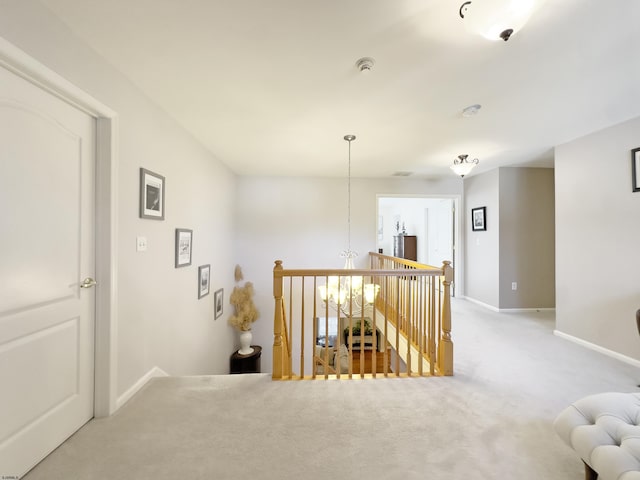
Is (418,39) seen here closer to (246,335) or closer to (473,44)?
(473,44)

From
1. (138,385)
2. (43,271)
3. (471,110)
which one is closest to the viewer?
(43,271)

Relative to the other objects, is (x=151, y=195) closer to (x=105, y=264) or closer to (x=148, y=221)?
(x=148, y=221)

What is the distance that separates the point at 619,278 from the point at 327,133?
127 inches

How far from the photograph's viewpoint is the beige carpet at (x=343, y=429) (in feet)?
4.07

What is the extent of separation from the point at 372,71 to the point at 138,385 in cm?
277

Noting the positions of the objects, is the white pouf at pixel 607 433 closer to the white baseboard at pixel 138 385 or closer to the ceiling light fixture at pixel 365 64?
the ceiling light fixture at pixel 365 64

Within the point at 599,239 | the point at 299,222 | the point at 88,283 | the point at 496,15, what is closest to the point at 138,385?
the point at 88,283

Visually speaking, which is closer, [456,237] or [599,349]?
[599,349]

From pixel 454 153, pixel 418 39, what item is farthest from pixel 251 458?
pixel 454 153

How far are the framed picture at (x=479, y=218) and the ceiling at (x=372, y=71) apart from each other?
1.56m

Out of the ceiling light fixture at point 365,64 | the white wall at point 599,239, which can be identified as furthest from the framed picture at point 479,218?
the ceiling light fixture at point 365,64

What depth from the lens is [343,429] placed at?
149 cm

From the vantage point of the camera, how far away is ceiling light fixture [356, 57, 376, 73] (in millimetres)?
1579

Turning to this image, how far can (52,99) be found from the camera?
1348 mm
